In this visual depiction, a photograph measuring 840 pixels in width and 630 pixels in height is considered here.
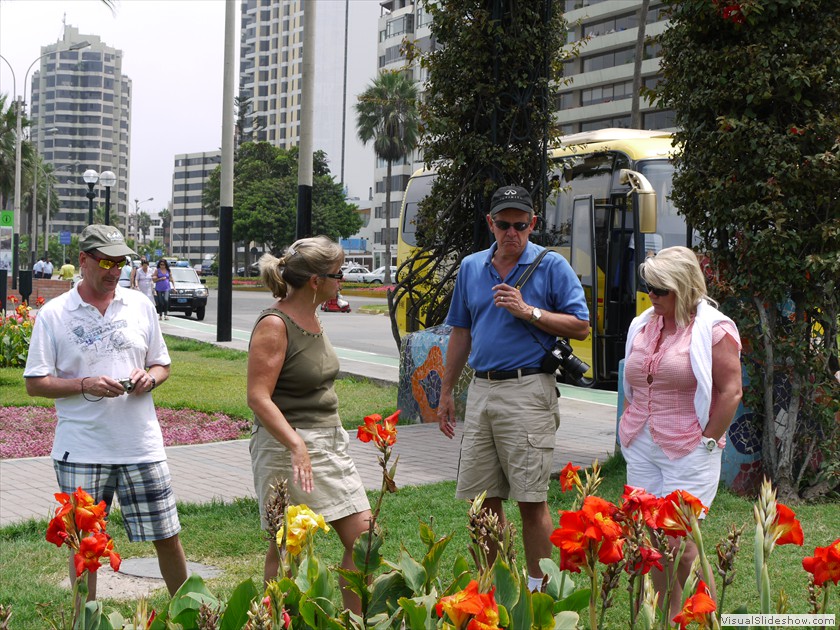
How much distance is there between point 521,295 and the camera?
15.5 feet

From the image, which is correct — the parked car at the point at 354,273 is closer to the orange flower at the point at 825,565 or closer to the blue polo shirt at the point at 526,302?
the blue polo shirt at the point at 526,302

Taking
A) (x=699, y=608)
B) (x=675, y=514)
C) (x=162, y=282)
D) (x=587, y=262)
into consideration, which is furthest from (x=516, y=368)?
(x=162, y=282)

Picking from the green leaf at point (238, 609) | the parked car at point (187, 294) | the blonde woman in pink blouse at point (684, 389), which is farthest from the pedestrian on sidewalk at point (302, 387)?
the parked car at point (187, 294)

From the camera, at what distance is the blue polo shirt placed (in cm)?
480

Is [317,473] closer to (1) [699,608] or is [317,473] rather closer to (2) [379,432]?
(2) [379,432]

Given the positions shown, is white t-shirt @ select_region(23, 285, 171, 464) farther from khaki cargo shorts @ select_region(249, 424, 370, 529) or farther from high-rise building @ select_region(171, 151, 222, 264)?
high-rise building @ select_region(171, 151, 222, 264)

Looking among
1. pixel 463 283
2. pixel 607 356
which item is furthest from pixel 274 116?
pixel 463 283

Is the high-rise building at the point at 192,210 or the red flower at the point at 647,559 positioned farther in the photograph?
the high-rise building at the point at 192,210

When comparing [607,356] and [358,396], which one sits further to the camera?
[607,356]

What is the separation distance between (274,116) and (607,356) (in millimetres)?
130368

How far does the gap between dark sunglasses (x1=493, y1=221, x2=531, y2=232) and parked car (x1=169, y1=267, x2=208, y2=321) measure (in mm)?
28323

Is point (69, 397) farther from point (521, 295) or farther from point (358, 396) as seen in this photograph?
point (358, 396)

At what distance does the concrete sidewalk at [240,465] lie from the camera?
7.51 metres

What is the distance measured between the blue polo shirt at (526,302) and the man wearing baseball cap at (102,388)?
4.83 ft
